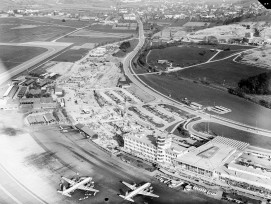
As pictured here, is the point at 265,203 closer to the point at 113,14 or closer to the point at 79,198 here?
the point at 79,198

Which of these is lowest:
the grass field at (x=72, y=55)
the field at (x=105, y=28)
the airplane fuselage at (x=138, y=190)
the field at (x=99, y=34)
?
the airplane fuselage at (x=138, y=190)

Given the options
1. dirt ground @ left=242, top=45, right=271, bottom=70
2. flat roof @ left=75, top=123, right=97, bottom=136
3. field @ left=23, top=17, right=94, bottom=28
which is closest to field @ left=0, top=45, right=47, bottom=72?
flat roof @ left=75, top=123, right=97, bottom=136

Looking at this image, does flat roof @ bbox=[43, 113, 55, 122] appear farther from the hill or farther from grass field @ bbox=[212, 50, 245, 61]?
grass field @ bbox=[212, 50, 245, 61]

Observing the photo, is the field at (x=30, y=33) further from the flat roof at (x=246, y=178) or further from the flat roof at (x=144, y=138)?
the flat roof at (x=246, y=178)

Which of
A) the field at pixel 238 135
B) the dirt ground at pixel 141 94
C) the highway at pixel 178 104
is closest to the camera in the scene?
the field at pixel 238 135

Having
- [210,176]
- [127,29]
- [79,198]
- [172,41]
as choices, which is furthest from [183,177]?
[127,29]

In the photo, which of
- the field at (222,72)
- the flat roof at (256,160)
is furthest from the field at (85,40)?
the flat roof at (256,160)

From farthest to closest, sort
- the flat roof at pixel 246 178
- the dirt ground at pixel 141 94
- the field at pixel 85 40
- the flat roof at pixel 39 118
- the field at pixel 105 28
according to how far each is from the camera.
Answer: the field at pixel 105 28, the field at pixel 85 40, the dirt ground at pixel 141 94, the flat roof at pixel 39 118, the flat roof at pixel 246 178
